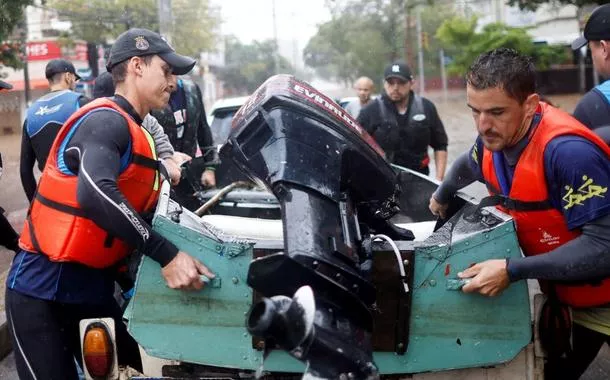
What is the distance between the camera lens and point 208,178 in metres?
5.02

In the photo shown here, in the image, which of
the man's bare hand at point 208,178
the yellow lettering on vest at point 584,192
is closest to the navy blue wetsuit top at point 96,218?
the yellow lettering on vest at point 584,192

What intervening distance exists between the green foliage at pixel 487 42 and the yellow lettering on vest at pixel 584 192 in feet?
110

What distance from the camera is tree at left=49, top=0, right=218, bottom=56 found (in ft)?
93.7

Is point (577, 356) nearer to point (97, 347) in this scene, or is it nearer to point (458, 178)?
point (458, 178)

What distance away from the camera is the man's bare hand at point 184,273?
250 centimetres

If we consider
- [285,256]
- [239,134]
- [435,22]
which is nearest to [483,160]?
[239,134]

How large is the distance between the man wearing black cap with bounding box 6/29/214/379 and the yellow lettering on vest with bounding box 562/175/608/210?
145 cm

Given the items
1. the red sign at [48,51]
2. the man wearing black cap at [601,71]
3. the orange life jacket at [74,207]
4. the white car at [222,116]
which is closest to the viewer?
the orange life jacket at [74,207]

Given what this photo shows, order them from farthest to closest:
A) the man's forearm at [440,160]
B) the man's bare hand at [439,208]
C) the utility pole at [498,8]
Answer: the utility pole at [498,8] → the man's forearm at [440,160] → the man's bare hand at [439,208]

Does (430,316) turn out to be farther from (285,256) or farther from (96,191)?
(96,191)

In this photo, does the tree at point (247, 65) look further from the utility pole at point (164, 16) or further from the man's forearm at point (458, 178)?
the man's forearm at point (458, 178)

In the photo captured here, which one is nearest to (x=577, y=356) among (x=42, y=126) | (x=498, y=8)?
(x=42, y=126)

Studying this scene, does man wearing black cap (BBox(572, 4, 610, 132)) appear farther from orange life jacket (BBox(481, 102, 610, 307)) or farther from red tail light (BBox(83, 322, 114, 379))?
red tail light (BBox(83, 322, 114, 379))

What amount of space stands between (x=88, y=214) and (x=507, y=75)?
1.57 metres
